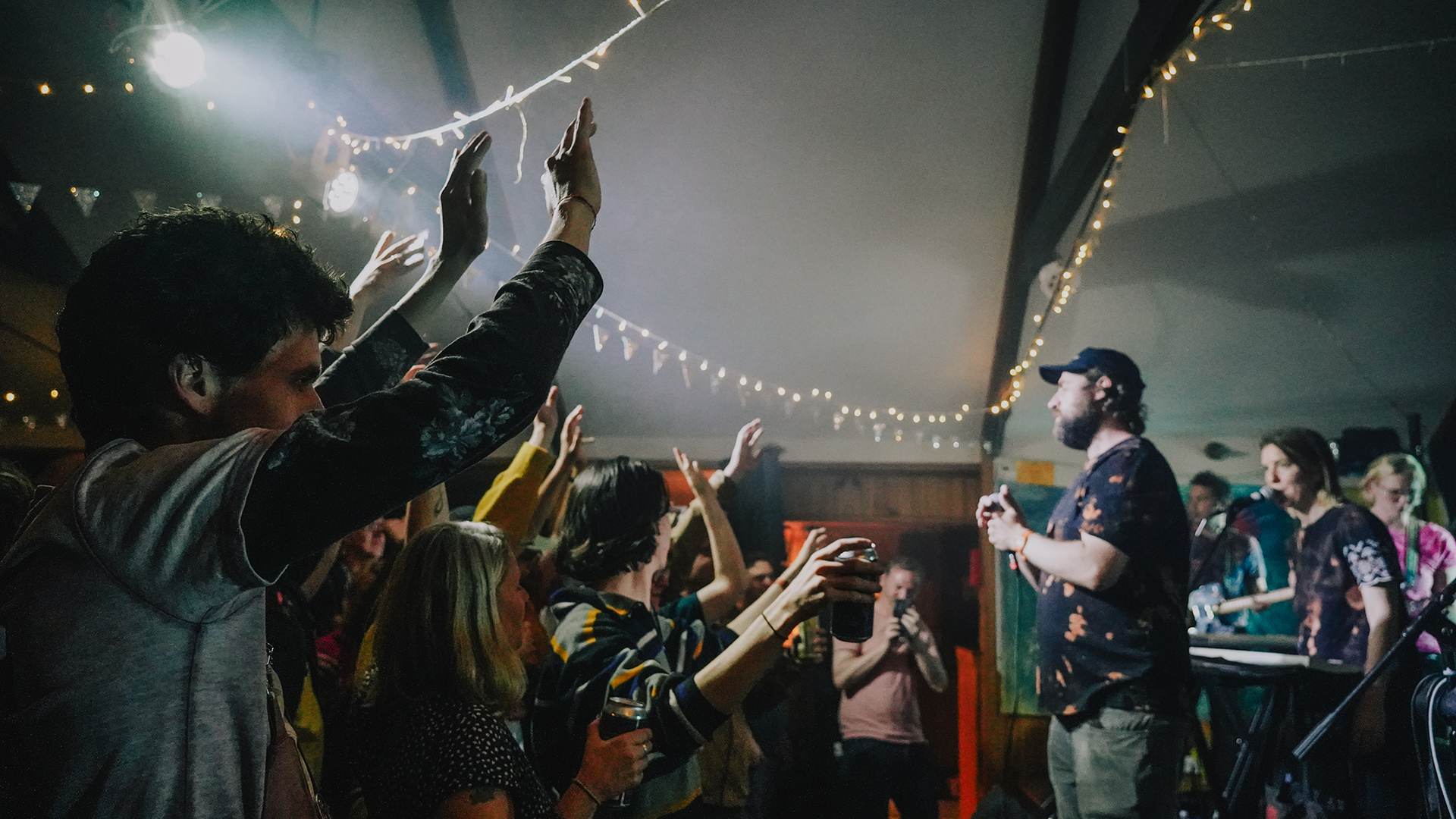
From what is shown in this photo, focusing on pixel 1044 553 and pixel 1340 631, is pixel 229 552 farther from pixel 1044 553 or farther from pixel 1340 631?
pixel 1340 631

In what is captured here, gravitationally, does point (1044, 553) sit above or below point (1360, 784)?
above

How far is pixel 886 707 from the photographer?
12.9ft

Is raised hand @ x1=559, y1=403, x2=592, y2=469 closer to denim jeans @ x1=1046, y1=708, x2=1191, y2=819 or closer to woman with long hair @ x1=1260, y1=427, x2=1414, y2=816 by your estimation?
denim jeans @ x1=1046, y1=708, x2=1191, y2=819

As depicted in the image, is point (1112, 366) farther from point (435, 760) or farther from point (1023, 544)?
point (435, 760)

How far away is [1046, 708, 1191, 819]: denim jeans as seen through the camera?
2.01m

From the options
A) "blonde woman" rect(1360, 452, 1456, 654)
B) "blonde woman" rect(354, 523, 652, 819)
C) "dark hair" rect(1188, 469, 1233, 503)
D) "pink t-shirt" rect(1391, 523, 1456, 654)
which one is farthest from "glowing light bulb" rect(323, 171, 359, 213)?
"dark hair" rect(1188, 469, 1233, 503)

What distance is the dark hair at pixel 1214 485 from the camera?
4410 millimetres

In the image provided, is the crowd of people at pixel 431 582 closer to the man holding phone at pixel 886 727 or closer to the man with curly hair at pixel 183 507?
the man with curly hair at pixel 183 507

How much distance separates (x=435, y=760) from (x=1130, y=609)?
5.75 feet

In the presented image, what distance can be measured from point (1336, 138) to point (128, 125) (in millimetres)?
4267

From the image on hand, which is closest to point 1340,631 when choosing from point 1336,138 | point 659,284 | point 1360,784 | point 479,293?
point 1360,784

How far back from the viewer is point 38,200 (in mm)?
2064

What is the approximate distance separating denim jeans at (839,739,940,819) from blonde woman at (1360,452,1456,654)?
203 cm

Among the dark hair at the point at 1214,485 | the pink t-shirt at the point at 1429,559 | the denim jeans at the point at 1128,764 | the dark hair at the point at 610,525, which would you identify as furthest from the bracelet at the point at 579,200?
the dark hair at the point at 1214,485
